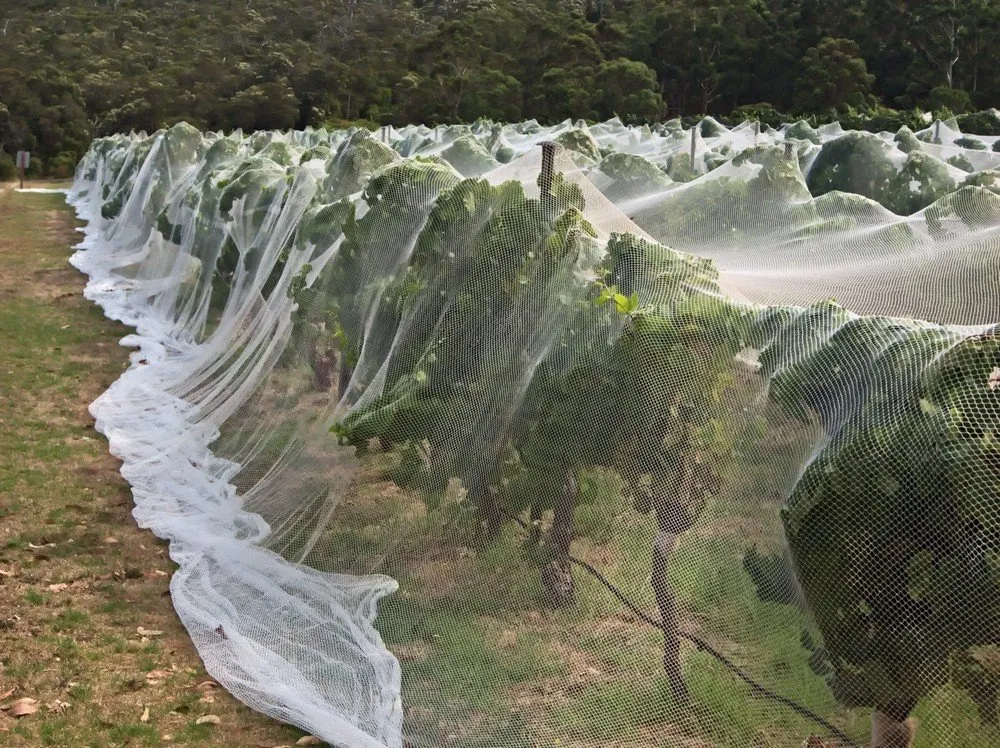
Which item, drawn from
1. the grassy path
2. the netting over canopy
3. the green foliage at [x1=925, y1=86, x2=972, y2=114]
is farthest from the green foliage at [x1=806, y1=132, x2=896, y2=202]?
the green foliage at [x1=925, y1=86, x2=972, y2=114]

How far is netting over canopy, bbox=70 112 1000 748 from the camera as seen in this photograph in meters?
2.76

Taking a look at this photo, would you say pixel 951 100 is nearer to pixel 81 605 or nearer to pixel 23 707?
pixel 81 605

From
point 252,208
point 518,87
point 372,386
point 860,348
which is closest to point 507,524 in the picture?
point 372,386

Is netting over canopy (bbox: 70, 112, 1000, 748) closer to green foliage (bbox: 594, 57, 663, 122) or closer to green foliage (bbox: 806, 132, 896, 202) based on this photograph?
green foliage (bbox: 806, 132, 896, 202)

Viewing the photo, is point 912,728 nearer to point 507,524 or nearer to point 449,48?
point 507,524

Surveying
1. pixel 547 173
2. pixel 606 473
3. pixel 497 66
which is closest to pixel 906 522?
pixel 606 473

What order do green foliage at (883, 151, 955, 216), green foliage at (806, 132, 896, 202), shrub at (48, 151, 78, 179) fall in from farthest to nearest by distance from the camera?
shrub at (48, 151, 78, 179) → green foliage at (806, 132, 896, 202) → green foliage at (883, 151, 955, 216)

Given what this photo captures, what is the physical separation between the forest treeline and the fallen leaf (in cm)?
2477

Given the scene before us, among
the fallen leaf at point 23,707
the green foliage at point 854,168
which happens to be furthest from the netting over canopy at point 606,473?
the green foliage at point 854,168

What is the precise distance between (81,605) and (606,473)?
2706 millimetres

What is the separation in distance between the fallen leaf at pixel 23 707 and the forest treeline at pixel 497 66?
81.3ft

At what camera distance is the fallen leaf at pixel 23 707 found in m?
3.90

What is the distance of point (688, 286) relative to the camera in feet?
12.4

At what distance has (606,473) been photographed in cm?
361
